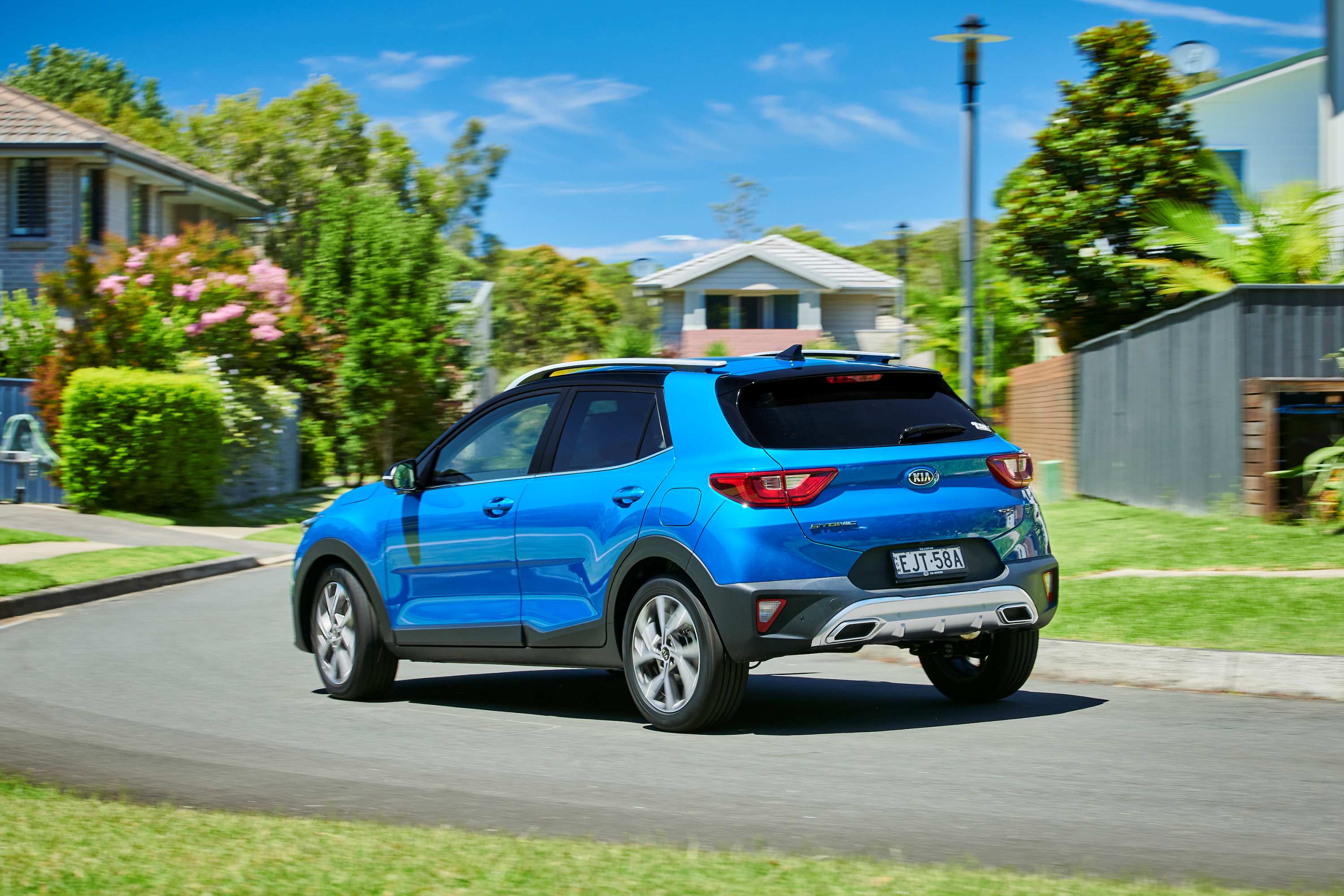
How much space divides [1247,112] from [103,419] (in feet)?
79.1

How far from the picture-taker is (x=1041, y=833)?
206 inches

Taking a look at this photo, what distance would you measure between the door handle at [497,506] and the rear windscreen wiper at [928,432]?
2145 mm

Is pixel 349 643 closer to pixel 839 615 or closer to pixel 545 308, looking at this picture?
pixel 839 615

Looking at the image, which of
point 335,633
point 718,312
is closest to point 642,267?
point 718,312

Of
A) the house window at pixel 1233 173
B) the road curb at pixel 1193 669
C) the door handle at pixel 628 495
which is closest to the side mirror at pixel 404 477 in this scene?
the door handle at pixel 628 495

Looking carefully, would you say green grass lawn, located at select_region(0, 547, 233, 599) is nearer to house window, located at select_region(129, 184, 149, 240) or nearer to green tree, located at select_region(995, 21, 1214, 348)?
green tree, located at select_region(995, 21, 1214, 348)

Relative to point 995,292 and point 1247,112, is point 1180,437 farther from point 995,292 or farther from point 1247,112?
point 1247,112

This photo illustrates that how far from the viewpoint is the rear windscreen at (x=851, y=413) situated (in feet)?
23.4

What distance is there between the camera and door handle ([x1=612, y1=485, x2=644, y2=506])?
24.1 feet

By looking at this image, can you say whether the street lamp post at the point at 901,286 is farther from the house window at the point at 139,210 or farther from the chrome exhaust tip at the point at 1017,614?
the chrome exhaust tip at the point at 1017,614

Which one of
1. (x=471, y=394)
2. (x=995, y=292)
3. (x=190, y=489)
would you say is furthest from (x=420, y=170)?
(x=190, y=489)

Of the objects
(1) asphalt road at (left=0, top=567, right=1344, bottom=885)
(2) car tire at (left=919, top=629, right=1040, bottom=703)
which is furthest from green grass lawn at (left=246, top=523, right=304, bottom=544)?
(2) car tire at (left=919, top=629, right=1040, bottom=703)

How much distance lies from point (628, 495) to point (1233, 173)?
27.0 meters

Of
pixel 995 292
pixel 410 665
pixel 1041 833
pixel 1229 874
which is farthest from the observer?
pixel 995 292
